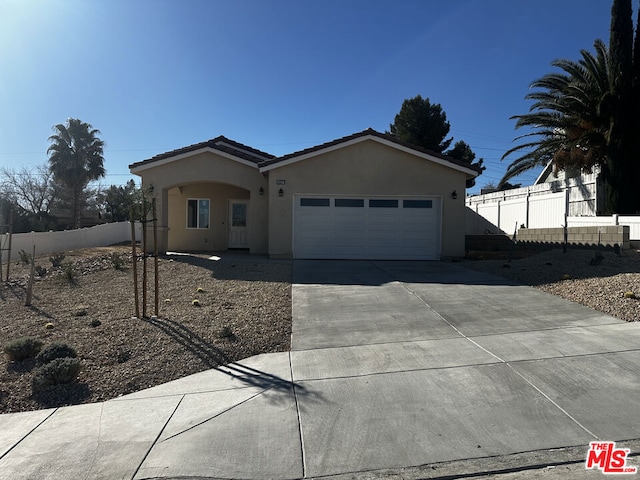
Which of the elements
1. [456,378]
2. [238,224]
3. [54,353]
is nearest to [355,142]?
[238,224]

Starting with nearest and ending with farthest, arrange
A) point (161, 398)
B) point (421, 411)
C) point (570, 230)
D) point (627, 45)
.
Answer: point (421, 411)
point (161, 398)
point (570, 230)
point (627, 45)

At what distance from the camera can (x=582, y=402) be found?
4121 mm

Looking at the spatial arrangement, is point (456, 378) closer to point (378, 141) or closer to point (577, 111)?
point (378, 141)

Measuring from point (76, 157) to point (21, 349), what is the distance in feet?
104

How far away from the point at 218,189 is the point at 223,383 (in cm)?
1379

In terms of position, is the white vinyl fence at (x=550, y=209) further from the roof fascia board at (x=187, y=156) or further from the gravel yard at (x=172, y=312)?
the roof fascia board at (x=187, y=156)

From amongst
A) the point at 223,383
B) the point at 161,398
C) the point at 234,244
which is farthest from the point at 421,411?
the point at 234,244

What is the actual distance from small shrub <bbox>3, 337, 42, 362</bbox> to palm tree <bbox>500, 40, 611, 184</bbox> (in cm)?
2012

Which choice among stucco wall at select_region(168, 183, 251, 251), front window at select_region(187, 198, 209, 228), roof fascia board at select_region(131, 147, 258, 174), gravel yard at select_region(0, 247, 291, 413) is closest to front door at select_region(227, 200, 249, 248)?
stucco wall at select_region(168, 183, 251, 251)

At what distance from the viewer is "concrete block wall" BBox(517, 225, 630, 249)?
12.3 m

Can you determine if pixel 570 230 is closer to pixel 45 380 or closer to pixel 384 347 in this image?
pixel 384 347

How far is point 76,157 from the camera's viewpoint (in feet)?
107

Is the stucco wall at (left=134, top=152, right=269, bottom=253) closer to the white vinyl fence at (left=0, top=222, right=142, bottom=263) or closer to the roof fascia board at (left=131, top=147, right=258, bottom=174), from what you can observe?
the roof fascia board at (left=131, top=147, right=258, bottom=174)

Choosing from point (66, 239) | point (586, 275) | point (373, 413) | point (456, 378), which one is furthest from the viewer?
point (66, 239)
